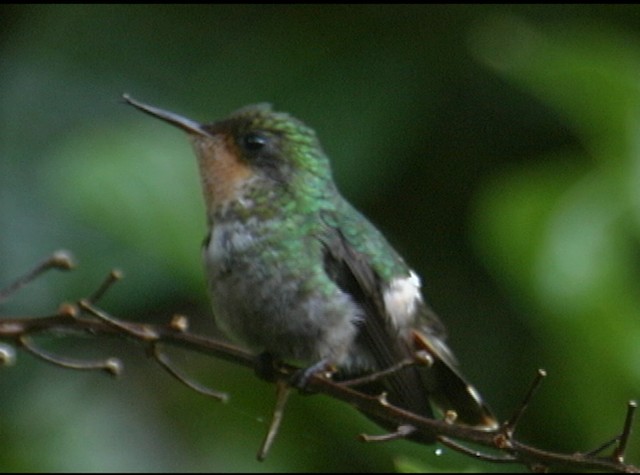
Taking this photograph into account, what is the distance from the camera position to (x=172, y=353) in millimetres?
4805

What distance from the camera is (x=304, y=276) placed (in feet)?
10.5

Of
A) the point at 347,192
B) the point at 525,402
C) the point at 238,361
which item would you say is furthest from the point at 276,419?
the point at 347,192

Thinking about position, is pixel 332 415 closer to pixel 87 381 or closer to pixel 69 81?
pixel 87 381

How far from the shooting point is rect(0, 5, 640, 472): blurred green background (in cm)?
381

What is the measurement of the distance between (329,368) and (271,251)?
330 millimetres

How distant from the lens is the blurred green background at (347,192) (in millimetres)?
3814

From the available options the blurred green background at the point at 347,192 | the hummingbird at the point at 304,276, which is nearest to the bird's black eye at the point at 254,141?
the hummingbird at the point at 304,276

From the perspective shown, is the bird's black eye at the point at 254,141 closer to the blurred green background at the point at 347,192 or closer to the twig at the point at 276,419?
the blurred green background at the point at 347,192

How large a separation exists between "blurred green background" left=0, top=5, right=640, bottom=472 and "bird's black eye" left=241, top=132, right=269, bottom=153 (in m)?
0.70

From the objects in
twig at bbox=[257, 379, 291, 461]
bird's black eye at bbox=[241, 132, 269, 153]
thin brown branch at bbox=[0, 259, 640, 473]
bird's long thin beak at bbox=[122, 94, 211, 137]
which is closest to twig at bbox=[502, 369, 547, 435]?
thin brown branch at bbox=[0, 259, 640, 473]

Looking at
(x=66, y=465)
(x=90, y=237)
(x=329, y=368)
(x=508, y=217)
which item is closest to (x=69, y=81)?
(x=90, y=237)

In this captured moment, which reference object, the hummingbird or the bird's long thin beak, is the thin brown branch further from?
the bird's long thin beak

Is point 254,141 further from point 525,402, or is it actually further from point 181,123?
point 525,402

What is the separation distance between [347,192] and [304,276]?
162 centimetres
